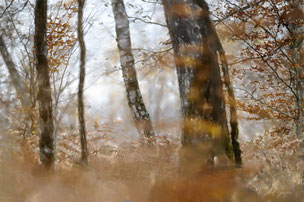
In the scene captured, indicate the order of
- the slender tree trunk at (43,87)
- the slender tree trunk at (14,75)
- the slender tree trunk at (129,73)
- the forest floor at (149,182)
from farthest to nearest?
the slender tree trunk at (14,75) → the slender tree trunk at (129,73) → the slender tree trunk at (43,87) → the forest floor at (149,182)

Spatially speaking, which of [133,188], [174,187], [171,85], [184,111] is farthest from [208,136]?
[171,85]

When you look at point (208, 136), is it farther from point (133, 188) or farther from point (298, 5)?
point (298, 5)

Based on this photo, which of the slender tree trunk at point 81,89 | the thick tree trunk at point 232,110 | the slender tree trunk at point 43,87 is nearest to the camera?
the thick tree trunk at point 232,110

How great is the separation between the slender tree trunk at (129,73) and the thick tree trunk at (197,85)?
2811mm

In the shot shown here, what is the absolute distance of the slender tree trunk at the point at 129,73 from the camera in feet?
22.2

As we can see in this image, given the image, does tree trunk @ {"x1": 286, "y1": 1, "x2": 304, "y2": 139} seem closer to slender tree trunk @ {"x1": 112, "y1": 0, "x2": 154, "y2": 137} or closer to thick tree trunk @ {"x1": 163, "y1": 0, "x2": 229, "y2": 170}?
thick tree trunk @ {"x1": 163, "y1": 0, "x2": 229, "y2": 170}

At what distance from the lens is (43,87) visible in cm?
455

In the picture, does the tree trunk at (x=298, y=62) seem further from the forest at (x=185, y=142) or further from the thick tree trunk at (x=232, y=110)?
the thick tree trunk at (x=232, y=110)

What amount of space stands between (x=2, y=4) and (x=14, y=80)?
2.07m

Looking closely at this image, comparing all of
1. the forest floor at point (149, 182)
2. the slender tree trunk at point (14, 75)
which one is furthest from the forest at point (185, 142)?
the slender tree trunk at point (14, 75)

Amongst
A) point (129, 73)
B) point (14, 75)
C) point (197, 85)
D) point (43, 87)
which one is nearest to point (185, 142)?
point (197, 85)

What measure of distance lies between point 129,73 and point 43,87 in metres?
2.70

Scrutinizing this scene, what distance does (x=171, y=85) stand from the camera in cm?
2456

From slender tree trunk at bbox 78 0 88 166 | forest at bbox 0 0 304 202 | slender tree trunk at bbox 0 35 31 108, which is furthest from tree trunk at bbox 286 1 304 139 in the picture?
slender tree trunk at bbox 0 35 31 108
